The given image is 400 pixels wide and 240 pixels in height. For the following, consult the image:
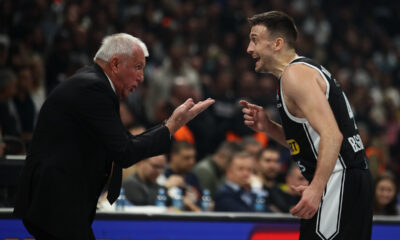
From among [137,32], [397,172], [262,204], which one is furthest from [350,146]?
[397,172]

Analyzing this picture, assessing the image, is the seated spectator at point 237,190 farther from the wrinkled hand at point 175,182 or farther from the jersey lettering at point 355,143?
the jersey lettering at point 355,143

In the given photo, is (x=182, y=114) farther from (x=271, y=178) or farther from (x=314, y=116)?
(x=271, y=178)

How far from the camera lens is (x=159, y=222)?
5598 millimetres

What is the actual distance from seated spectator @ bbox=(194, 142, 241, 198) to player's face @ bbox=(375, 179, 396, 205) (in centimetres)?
181

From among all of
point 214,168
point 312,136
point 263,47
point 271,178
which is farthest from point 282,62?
point 214,168

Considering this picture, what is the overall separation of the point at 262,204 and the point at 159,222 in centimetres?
185

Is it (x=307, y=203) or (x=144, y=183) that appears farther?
(x=144, y=183)

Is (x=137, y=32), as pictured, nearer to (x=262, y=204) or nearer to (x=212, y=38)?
(x=212, y=38)

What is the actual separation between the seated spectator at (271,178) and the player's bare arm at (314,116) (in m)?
3.94

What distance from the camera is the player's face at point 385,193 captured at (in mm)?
7566

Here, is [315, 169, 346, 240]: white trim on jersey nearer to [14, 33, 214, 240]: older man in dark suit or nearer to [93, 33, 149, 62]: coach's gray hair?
[14, 33, 214, 240]: older man in dark suit

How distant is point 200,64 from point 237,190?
4.92 meters

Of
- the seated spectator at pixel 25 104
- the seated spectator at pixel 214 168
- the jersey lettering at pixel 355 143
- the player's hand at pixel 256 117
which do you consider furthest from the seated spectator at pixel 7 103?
the jersey lettering at pixel 355 143

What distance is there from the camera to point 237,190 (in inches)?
276
